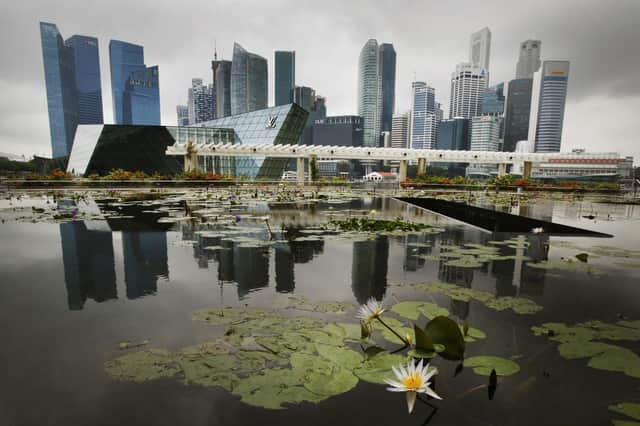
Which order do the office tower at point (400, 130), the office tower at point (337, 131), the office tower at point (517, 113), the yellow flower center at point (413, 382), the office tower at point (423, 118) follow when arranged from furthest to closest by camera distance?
the office tower at point (400, 130) < the office tower at point (423, 118) < the office tower at point (517, 113) < the office tower at point (337, 131) < the yellow flower center at point (413, 382)

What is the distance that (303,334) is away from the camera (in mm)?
2283

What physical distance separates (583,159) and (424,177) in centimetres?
3046

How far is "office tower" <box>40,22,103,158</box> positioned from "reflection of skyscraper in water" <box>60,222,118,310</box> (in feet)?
507

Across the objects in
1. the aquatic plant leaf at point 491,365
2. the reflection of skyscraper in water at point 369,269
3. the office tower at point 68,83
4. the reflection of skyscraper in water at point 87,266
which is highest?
the office tower at point 68,83

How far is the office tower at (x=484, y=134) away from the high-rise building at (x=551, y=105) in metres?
18.5

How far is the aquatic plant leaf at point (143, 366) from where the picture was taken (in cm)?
181

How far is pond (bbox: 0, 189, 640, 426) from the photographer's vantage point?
1.59 m

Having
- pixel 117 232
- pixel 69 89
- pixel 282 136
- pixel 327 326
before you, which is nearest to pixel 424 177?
pixel 282 136

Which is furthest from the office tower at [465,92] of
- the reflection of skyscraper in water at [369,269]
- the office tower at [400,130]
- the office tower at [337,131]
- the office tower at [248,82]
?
the reflection of skyscraper in water at [369,269]

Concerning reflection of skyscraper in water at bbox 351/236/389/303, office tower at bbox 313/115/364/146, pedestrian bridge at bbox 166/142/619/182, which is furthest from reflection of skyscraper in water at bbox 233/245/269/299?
office tower at bbox 313/115/364/146

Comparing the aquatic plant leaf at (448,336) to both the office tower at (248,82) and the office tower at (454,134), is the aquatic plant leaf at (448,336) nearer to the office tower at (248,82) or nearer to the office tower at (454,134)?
the office tower at (454,134)

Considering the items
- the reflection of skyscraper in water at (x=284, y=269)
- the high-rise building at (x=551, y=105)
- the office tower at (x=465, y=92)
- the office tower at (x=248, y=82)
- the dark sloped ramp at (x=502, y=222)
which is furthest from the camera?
the office tower at (x=465, y=92)

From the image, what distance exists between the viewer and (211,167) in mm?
45938

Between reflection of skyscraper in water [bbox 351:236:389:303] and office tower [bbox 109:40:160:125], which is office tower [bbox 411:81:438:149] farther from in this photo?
reflection of skyscraper in water [bbox 351:236:389:303]
